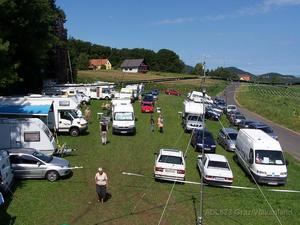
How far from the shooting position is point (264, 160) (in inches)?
1136

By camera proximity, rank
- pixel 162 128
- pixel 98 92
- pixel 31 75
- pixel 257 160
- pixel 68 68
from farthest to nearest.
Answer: pixel 68 68
pixel 98 92
pixel 31 75
pixel 162 128
pixel 257 160

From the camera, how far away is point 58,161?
26.6m

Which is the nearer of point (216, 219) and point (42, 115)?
point (216, 219)

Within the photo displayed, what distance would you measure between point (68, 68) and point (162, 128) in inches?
1879

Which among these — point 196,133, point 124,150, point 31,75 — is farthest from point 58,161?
Result: point 31,75

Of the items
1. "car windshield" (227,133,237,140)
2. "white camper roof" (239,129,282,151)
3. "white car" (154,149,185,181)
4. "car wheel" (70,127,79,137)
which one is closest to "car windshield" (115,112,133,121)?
"car wheel" (70,127,79,137)

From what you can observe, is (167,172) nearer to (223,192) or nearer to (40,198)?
(223,192)

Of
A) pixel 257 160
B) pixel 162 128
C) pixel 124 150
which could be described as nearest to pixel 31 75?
pixel 162 128

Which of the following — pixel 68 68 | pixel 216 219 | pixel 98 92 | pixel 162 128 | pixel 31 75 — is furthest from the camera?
pixel 68 68

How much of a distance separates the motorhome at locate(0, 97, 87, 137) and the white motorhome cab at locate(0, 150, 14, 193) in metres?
13.0

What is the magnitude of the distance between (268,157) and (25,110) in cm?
1926

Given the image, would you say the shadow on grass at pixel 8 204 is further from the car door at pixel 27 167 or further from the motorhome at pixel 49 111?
the motorhome at pixel 49 111

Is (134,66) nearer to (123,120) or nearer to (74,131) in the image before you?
(123,120)

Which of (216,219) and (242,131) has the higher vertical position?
(242,131)
